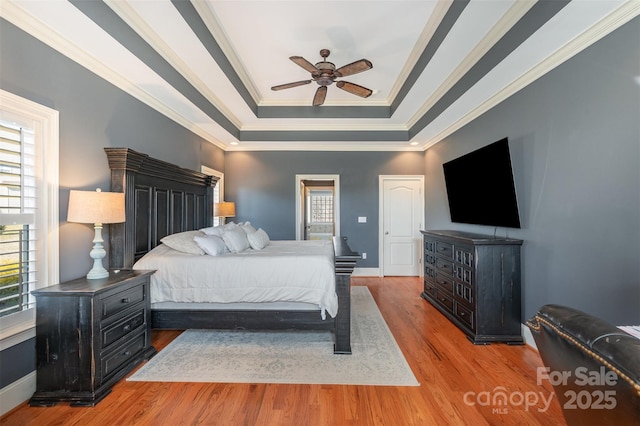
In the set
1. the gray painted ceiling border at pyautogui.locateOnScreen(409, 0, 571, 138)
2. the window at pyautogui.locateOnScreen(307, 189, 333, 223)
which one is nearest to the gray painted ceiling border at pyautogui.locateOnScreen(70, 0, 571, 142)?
the gray painted ceiling border at pyautogui.locateOnScreen(409, 0, 571, 138)

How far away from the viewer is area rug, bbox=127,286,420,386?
2.17 meters

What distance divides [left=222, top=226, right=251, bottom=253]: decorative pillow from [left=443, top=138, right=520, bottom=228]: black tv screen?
2997 millimetres

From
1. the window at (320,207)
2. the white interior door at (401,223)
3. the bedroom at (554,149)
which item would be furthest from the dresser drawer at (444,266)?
the window at (320,207)

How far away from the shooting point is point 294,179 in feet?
18.3

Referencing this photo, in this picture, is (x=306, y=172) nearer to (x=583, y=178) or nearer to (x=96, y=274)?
(x=96, y=274)

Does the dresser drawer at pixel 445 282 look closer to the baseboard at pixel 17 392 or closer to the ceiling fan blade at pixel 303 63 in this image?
the ceiling fan blade at pixel 303 63

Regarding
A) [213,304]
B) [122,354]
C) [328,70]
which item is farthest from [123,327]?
[328,70]

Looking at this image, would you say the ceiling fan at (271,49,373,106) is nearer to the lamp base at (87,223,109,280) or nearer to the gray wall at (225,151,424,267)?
the lamp base at (87,223,109,280)

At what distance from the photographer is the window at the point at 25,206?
1.74 meters

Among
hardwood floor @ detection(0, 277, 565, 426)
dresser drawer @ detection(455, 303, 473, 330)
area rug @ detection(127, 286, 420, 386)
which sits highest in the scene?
dresser drawer @ detection(455, 303, 473, 330)

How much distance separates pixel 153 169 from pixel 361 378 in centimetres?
298

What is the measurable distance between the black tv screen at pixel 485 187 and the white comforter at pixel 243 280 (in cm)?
203

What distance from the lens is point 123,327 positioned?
2158 mm

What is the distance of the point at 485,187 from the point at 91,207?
3.93 metres
